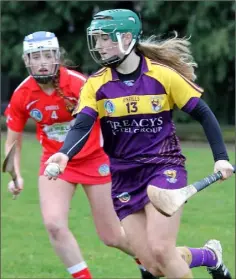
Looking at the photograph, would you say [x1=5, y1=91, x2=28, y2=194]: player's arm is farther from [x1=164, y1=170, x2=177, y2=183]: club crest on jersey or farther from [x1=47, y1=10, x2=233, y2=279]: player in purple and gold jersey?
[x1=164, y1=170, x2=177, y2=183]: club crest on jersey

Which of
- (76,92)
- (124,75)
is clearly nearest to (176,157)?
(124,75)

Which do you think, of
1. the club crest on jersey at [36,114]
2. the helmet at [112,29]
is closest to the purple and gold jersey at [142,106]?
the helmet at [112,29]

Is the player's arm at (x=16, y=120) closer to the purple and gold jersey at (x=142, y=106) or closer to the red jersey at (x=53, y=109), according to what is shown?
the red jersey at (x=53, y=109)

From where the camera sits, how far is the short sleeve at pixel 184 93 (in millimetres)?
5602

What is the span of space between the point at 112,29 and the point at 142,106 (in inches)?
20.7

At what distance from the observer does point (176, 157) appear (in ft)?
19.0

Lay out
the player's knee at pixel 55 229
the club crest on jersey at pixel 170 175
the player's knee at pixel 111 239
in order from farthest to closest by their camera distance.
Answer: the player's knee at pixel 111 239
the player's knee at pixel 55 229
the club crest on jersey at pixel 170 175

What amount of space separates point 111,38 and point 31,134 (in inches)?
814

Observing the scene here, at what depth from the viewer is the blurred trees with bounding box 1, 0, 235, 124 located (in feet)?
77.0

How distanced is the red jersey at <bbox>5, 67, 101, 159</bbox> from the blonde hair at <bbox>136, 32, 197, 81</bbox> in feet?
3.23

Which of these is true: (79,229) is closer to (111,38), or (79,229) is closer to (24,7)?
(111,38)

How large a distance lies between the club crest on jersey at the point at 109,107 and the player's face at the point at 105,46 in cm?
29

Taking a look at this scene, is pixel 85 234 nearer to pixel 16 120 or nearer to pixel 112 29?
pixel 16 120

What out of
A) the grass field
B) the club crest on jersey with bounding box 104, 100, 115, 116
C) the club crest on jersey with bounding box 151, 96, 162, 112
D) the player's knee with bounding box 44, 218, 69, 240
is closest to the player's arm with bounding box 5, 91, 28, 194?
the player's knee with bounding box 44, 218, 69, 240
